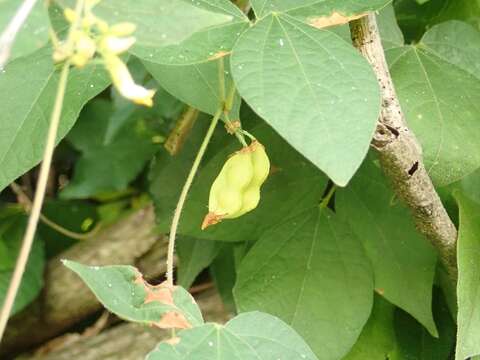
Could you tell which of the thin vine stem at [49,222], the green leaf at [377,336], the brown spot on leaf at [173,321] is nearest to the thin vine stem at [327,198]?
the green leaf at [377,336]

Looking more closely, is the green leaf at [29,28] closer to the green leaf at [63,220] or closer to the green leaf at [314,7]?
the green leaf at [314,7]

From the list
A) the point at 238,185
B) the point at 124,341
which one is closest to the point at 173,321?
the point at 238,185

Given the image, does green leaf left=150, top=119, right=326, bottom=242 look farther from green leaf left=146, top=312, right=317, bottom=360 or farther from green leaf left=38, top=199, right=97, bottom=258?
green leaf left=38, top=199, right=97, bottom=258

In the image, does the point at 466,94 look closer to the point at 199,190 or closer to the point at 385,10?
the point at 385,10

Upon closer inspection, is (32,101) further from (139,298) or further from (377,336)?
(377,336)

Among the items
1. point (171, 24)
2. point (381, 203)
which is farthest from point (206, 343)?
point (381, 203)
